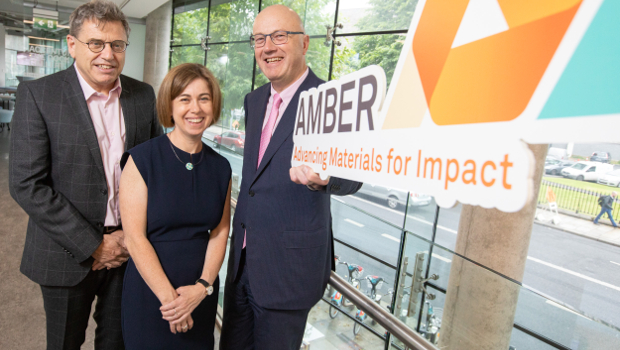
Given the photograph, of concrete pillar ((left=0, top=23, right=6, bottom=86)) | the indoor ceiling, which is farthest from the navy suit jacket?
concrete pillar ((left=0, top=23, right=6, bottom=86))

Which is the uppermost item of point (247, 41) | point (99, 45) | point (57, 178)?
point (247, 41)

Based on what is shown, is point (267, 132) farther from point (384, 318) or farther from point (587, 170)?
point (587, 170)

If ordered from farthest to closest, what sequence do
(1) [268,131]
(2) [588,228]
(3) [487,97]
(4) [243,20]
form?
(4) [243,20], (2) [588,228], (1) [268,131], (3) [487,97]

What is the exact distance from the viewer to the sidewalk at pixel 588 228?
4523mm

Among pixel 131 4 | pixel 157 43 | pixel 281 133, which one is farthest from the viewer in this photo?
pixel 157 43

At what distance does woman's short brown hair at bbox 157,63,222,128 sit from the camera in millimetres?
1396

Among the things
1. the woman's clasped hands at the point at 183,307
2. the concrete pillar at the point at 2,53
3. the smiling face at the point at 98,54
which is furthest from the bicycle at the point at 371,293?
the concrete pillar at the point at 2,53

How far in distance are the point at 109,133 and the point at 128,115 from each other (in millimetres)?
103

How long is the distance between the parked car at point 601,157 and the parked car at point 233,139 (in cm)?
511

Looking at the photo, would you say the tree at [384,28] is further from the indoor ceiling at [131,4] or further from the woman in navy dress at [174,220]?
the indoor ceiling at [131,4]

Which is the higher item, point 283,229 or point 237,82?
point 237,82

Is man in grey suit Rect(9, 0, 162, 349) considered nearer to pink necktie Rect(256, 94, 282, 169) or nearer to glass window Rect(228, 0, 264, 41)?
pink necktie Rect(256, 94, 282, 169)

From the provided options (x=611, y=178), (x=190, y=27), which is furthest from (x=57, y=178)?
(x=190, y=27)

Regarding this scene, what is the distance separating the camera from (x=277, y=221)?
1.37 metres
